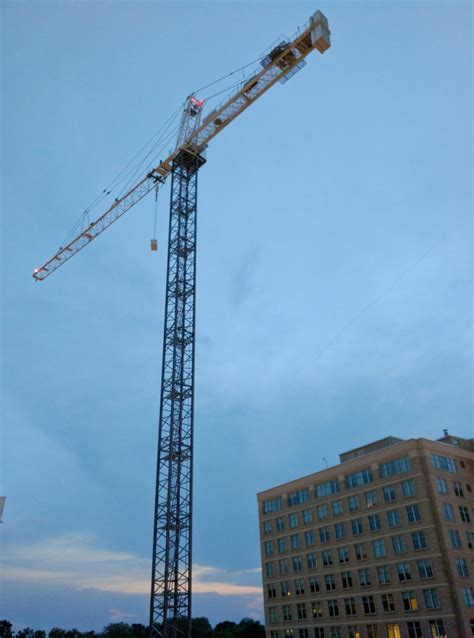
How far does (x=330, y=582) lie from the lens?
72.9 metres

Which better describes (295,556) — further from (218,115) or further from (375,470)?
(218,115)

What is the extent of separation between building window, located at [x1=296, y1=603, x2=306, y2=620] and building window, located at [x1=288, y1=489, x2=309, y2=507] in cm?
1330

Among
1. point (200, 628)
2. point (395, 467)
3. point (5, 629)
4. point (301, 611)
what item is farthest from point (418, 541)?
point (5, 629)

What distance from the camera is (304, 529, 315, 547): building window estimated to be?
3059 inches

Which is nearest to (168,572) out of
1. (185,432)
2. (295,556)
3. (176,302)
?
(185,432)

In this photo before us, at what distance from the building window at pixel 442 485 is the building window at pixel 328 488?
1525 centimetres

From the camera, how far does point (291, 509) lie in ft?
272

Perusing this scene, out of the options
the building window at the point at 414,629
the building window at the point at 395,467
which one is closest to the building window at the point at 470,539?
the building window at the point at 395,467

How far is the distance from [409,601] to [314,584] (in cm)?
1651

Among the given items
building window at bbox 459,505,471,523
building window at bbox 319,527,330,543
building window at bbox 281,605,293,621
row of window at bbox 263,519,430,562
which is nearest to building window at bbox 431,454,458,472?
building window at bbox 459,505,471,523

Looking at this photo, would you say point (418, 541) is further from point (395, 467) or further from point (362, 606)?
point (362, 606)

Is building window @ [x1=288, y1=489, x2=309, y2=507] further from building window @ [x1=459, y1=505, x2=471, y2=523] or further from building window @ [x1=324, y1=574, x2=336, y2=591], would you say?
building window @ [x1=459, y1=505, x2=471, y2=523]

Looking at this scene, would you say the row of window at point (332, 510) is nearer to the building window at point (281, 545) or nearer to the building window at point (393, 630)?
the building window at point (281, 545)

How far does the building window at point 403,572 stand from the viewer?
63.0m
